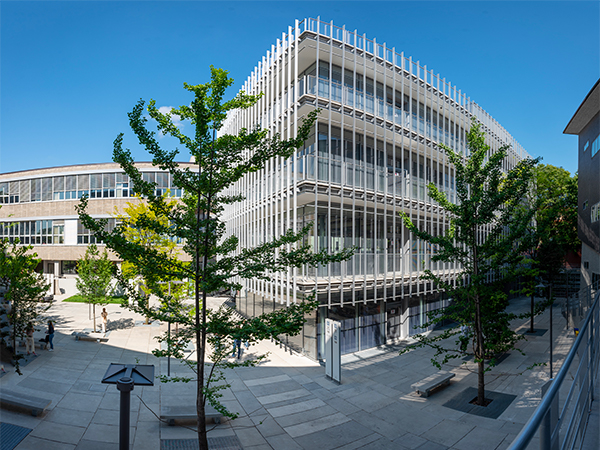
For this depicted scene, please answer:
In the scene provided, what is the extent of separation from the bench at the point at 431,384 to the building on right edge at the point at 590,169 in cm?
1153

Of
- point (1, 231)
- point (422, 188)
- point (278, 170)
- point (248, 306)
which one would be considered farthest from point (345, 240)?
point (1, 231)

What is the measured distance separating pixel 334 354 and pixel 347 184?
8103mm

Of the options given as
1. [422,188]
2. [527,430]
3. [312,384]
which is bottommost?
[312,384]

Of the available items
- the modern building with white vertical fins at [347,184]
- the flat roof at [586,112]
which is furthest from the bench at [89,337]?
the flat roof at [586,112]

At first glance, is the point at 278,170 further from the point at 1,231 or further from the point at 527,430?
the point at 1,231

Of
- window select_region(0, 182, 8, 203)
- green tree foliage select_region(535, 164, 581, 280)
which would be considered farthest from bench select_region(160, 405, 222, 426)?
window select_region(0, 182, 8, 203)

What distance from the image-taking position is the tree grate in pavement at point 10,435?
29.9 ft

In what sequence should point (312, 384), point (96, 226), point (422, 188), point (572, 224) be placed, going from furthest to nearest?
point (572, 224)
point (422, 188)
point (312, 384)
point (96, 226)

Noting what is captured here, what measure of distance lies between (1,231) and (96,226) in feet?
154

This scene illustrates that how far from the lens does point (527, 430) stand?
1.41 meters

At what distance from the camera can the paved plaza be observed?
1039 cm

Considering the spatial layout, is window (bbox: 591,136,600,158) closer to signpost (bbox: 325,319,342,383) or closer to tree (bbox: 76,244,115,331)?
signpost (bbox: 325,319,342,383)

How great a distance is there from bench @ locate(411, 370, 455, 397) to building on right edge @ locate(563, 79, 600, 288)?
1153cm

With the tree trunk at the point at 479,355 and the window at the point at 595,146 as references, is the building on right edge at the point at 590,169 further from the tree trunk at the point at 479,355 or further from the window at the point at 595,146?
the tree trunk at the point at 479,355
